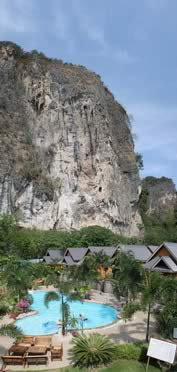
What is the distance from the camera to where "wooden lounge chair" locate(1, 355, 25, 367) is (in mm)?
15682

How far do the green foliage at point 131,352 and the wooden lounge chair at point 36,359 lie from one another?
3236 millimetres

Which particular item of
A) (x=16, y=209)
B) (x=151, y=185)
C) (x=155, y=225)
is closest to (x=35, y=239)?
(x=16, y=209)

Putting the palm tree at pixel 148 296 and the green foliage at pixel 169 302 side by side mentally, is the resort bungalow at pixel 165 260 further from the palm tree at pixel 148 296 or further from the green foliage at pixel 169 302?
the green foliage at pixel 169 302

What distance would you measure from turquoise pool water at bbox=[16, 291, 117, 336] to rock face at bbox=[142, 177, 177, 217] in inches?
2973

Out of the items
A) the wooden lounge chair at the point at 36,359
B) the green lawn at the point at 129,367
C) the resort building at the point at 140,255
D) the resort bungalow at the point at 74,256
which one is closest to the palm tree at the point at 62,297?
the wooden lounge chair at the point at 36,359

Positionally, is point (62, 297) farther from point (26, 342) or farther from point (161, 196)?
point (161, 196)

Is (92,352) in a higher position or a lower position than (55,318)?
higher

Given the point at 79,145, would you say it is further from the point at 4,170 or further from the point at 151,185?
the point at 151,185

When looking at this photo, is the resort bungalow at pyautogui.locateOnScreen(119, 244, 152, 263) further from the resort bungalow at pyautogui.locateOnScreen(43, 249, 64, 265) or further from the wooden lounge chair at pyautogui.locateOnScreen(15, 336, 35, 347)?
the wooden lounge chair at pyautogui.locateOnScreen(15, 336, 35, 347)

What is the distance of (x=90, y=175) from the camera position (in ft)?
222

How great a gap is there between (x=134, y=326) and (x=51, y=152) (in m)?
45.5

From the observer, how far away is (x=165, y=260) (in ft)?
105

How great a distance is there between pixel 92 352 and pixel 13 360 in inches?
136

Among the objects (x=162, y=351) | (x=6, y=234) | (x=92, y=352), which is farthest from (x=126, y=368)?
(x=6, y=234)
